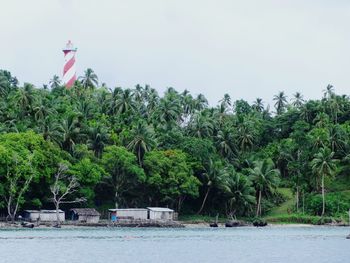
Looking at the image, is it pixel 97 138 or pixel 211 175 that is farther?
pixel 97 138

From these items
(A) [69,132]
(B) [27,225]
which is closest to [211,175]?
(A) [69,132]

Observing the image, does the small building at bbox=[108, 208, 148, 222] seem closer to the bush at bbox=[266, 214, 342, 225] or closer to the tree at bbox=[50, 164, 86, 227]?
the tree at bbox=[50, 164, 86, 227]

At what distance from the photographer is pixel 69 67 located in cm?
12900

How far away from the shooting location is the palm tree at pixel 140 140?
310 ft

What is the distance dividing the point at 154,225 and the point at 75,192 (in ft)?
33.7

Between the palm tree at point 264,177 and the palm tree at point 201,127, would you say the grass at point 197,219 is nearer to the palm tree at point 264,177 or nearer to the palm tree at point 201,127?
the palm tree at point 264,177

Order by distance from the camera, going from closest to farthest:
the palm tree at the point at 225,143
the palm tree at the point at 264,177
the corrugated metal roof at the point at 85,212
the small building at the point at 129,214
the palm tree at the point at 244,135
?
1. the corrugated metal roof at the point at 85,212
2. the small building at the point at 129,214
3. the palm tree at the point at 264,177
4. the palm tree at the point at 225,143
5. the palm tree at the point at 244,135

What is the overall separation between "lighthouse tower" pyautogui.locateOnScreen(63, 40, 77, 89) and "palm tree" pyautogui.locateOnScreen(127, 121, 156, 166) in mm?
35564

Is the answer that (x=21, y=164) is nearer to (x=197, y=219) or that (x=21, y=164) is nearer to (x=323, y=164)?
(x=197, y=219)

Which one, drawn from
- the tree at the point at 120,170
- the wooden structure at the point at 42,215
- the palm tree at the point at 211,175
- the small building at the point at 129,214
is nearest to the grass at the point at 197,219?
the palm tree at the point at 211,175

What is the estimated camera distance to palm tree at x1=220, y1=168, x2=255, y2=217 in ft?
307

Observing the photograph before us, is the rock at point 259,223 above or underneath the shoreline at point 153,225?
above

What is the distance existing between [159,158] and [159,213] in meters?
7.28

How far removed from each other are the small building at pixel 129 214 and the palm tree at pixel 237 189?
35.9ft
